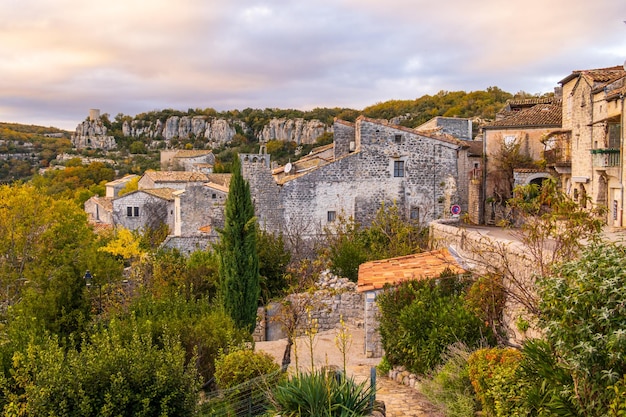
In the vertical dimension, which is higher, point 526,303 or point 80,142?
point 80,142

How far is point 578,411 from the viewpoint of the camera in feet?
19.4

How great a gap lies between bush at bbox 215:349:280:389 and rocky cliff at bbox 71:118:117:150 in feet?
353

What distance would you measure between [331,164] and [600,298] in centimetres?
2004

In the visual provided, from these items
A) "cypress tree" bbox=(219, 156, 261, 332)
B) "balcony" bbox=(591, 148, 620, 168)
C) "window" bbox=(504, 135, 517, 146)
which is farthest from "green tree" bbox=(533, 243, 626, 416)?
"window" bbox=(504, 135, 517, 146)

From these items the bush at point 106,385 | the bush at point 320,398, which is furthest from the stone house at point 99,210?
the bush at point 320,398

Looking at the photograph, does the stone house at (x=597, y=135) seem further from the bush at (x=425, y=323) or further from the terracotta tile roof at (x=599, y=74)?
the bush at (x=425, y=323)

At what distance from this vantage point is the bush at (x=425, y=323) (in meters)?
11.0

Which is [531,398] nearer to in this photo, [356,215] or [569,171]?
[356,215]

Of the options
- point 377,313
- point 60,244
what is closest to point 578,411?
point 377,313

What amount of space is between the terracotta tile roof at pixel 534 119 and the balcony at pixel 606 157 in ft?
19.8

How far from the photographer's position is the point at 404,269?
14734mm

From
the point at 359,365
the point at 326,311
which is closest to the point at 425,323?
the point at 359,365

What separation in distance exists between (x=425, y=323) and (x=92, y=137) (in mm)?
114586

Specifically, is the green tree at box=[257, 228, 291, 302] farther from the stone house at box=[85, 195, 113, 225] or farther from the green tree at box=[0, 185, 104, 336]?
the stone house at box=[85, 195, 113, 225]
